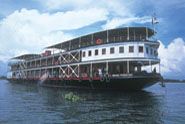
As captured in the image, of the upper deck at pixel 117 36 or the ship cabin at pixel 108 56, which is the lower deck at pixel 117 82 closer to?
the ship cabin at pixel 108 56

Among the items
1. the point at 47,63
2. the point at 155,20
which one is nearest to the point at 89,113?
the point at 155,20

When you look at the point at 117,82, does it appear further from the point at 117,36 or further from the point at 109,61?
the point at 117,36

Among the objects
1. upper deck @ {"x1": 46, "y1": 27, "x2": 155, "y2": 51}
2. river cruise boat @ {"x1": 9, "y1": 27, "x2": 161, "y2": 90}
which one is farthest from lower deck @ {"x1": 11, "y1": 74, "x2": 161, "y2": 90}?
upper deck @ {"x1": 46, "y1": 27, "x2": 155, "y2": 51}

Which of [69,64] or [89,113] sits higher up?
[69,64]

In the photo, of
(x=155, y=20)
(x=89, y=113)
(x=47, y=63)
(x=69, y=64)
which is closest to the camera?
(x=89, y=113)

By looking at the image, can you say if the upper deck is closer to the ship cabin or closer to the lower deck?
the ship cabin

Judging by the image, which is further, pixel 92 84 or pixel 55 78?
pixel 55 78

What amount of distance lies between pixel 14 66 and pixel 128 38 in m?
47.5

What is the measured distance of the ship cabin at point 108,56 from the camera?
37.0 m

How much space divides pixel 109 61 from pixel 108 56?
0.84 meters

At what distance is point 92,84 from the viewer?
40.2 meters

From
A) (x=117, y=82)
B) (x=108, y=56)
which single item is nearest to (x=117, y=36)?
(x=108, y=56)

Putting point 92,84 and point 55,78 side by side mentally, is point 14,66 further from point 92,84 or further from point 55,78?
point 92,84

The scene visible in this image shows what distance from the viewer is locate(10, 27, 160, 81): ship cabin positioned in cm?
3700
